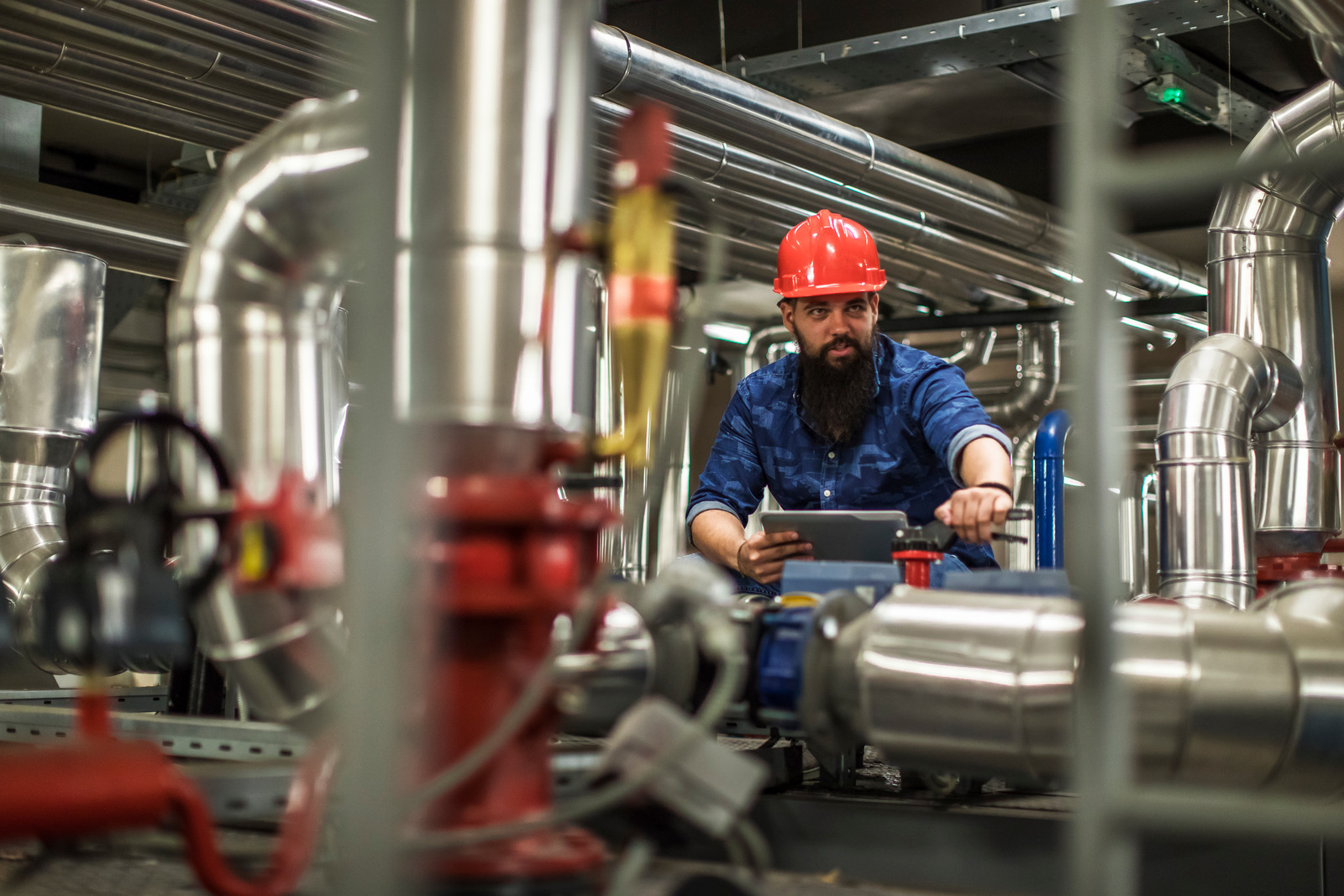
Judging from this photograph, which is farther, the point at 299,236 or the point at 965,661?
the point at 965,661

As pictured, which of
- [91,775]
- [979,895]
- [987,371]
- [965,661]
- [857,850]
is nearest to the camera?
[91,775]

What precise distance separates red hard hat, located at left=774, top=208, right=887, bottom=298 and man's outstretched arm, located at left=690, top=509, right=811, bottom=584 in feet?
1.79

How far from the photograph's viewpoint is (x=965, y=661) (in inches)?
52.5

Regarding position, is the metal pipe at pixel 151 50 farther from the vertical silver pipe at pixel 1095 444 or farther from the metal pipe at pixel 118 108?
the vertical silver pipe at pixel 1095 444

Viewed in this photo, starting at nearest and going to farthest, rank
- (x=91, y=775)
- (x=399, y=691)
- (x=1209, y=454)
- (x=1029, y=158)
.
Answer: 1. (x=399, y=691)
2. (x=91, y=775)
3. (x=1209, y=454)
4. (x=1029, y=158)

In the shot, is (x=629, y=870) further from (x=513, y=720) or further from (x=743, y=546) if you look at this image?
(x=743, y=546)

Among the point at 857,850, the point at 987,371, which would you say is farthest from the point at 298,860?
the point at 987,371

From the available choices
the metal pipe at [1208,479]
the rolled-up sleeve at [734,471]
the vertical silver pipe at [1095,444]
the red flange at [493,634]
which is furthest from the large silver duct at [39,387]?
the vertical silver pipe at [1095,444]

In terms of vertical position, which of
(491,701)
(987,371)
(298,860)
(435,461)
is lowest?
(298,860)

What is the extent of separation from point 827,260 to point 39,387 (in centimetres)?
189

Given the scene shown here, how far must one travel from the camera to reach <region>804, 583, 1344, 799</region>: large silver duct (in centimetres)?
131

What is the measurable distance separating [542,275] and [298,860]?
0.53 metres

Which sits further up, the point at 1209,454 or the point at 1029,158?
the point at 1029,158

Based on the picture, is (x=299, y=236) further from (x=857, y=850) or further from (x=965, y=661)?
(x=857, y=850)
